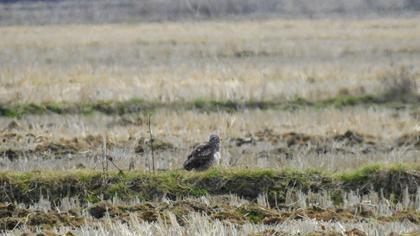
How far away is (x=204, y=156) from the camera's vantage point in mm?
10422

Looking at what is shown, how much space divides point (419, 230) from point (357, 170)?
3148mm

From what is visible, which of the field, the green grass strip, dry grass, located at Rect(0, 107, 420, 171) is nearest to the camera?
the field

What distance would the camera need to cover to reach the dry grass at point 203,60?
1825 centimetres

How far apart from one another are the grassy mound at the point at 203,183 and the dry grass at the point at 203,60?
7.53 metres

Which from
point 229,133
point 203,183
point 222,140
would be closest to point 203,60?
point 229,133

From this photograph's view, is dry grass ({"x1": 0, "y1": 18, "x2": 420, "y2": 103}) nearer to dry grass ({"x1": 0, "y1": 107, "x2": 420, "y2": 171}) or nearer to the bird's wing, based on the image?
dry grass ({"x1": 0, "y1": 107, "x2": 420, "y2": 171})

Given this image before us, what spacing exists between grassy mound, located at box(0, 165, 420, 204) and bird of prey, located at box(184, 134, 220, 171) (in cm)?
27

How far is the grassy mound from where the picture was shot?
9.85 meters

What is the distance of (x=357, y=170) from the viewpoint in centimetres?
1023

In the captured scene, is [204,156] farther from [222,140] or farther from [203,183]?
[222,140]

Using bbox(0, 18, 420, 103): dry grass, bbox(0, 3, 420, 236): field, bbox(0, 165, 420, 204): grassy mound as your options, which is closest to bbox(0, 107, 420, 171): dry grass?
bbox(0, 3, 420, 236): field

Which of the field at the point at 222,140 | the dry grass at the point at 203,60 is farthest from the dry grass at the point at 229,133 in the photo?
the dry grass at the point at 203,60

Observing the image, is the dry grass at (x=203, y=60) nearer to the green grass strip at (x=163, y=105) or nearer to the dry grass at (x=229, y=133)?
the green grass strip at (x=163, y=105)

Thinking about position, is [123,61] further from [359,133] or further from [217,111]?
[359,133]
